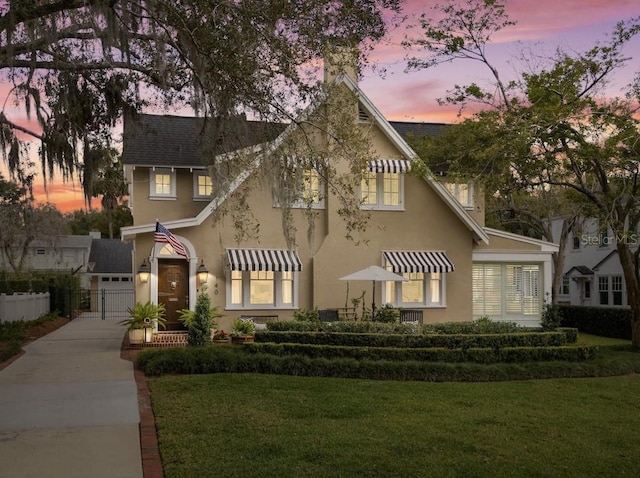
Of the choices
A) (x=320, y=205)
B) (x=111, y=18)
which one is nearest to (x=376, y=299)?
(x=320, y=205)

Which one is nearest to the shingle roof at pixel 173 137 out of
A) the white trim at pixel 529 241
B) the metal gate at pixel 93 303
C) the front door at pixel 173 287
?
the front door at pixel 173 287

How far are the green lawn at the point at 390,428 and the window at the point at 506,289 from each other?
9072 mm

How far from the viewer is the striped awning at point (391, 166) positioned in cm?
1998

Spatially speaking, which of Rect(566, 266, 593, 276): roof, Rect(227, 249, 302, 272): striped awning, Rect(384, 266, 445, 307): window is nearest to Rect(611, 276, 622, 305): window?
Rect(566, 266, 593, 276): roof

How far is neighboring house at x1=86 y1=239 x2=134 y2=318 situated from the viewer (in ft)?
129

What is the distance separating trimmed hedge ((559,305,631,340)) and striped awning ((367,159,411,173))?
10086mm

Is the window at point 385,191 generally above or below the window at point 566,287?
above

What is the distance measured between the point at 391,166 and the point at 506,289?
19.7 feet

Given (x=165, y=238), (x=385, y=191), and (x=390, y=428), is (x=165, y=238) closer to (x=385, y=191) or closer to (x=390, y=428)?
(x=385, y=191)

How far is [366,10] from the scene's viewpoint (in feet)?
34.6

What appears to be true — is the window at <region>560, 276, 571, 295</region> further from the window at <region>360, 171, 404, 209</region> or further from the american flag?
the american flag

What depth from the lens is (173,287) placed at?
1975 cm

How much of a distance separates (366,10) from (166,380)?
23.7 feet

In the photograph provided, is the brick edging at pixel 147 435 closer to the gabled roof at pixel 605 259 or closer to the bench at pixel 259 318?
the bench at pixel 259 318
